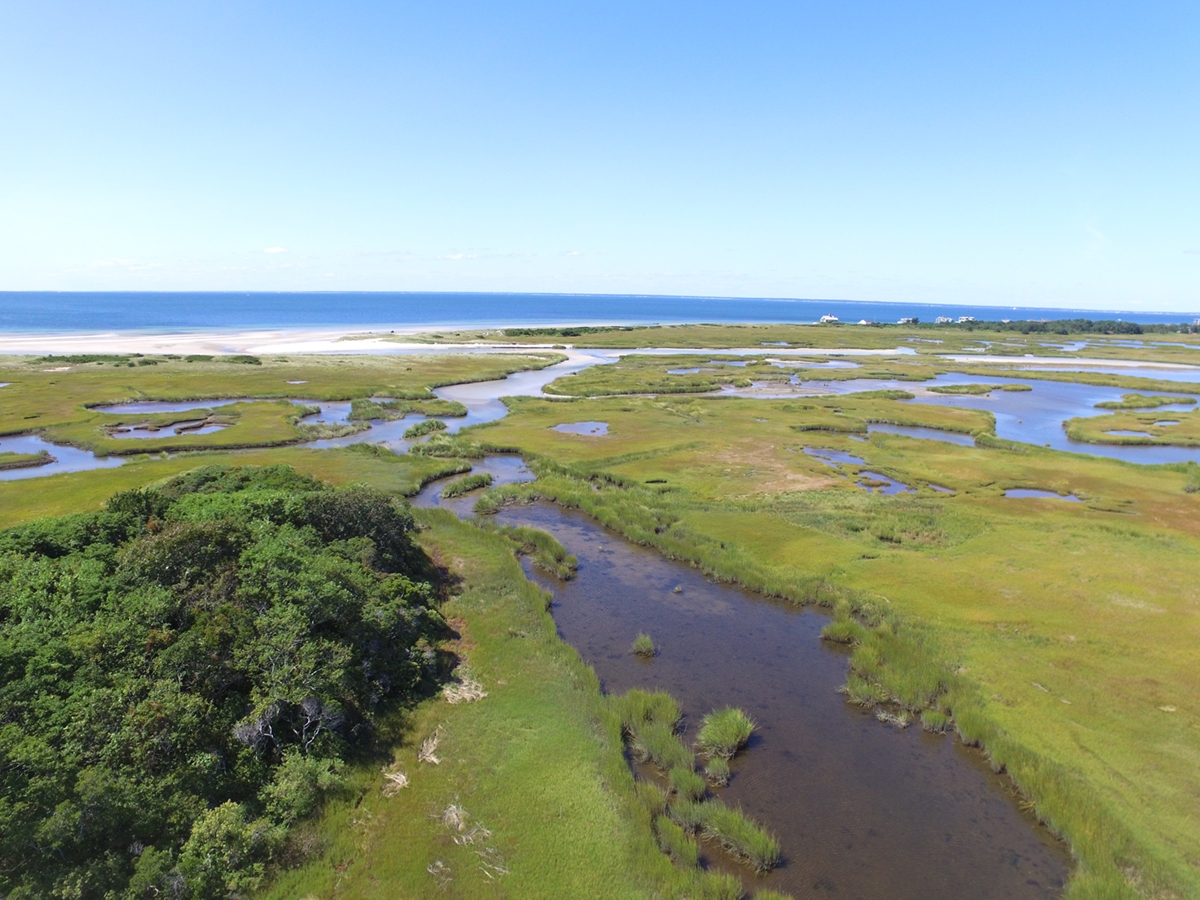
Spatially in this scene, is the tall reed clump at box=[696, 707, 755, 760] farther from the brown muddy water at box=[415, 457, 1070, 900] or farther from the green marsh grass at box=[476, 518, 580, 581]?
the green marsh grass at box=[476, 518, 580, 581]

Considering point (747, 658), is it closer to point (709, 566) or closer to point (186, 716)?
point (709, 566)

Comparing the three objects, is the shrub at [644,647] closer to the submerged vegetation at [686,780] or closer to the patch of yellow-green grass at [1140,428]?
the submerged vegetation at [686,780]

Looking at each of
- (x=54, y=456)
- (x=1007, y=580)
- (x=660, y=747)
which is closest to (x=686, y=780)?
(x=660, y=747)

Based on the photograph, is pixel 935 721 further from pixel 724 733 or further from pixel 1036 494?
pixel 1036 494

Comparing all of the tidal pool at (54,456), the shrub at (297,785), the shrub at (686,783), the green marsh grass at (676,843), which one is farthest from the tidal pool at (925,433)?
the tidal pool at (54,456)

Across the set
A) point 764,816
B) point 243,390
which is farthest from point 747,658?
point 243,390
